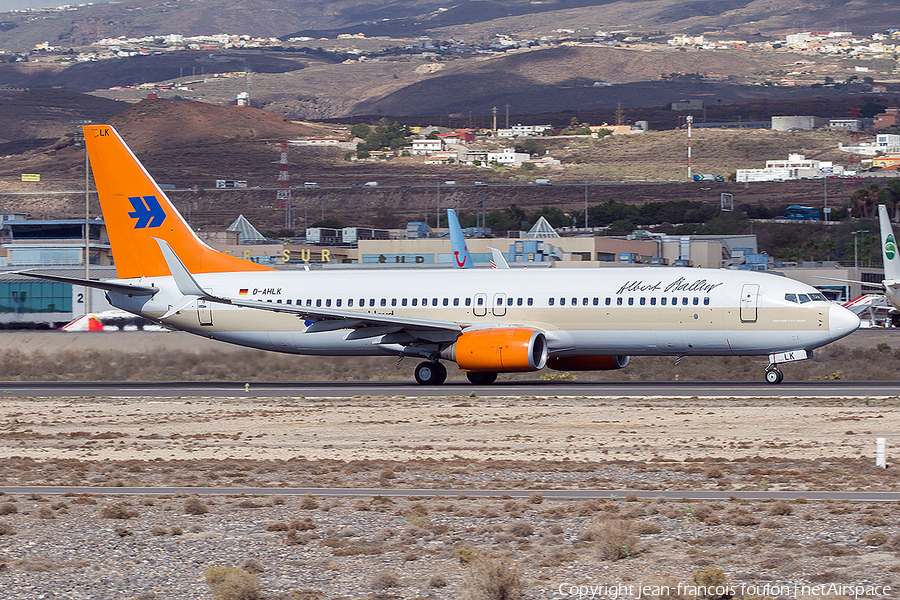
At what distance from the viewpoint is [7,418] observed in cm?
3322

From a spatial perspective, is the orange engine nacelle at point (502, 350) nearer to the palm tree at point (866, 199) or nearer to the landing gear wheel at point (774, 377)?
the landing gear wheel at point (774, 377)

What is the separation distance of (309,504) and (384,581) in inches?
183

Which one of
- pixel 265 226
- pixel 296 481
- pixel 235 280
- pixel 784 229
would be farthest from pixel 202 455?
pixel 265 226

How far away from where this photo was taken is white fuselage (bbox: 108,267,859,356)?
3853cm

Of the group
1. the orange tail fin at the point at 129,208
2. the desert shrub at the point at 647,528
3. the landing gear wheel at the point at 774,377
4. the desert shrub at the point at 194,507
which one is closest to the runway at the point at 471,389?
the landing gear wheel at the point at 774,377

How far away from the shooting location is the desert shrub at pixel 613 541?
15031 millimetres

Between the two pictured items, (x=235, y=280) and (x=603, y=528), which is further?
(x=235, y=280)

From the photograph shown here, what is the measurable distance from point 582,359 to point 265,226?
161 meters

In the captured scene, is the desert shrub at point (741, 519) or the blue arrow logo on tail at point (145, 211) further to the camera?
the blue arrow logo on tail at point (145, 211)

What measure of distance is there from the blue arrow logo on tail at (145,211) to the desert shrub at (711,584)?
36.7 metres

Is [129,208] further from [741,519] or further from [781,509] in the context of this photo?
[741,519]

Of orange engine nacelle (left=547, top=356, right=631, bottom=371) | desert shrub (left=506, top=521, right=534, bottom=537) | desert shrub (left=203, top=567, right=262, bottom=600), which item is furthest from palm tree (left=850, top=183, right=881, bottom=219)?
desert shrub (left=203, top=567, right=262, bottom=600)

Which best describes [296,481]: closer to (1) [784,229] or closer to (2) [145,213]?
(2) [145,213]

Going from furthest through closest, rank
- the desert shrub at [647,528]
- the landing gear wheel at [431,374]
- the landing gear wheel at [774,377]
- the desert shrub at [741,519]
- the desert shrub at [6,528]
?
the landing gear wheel at [431,374] < the landing gear wheel at [774,377] < the desert shrub at [6,528] < the desert shrub at [741,519] < the desert shrub at [647,528]
